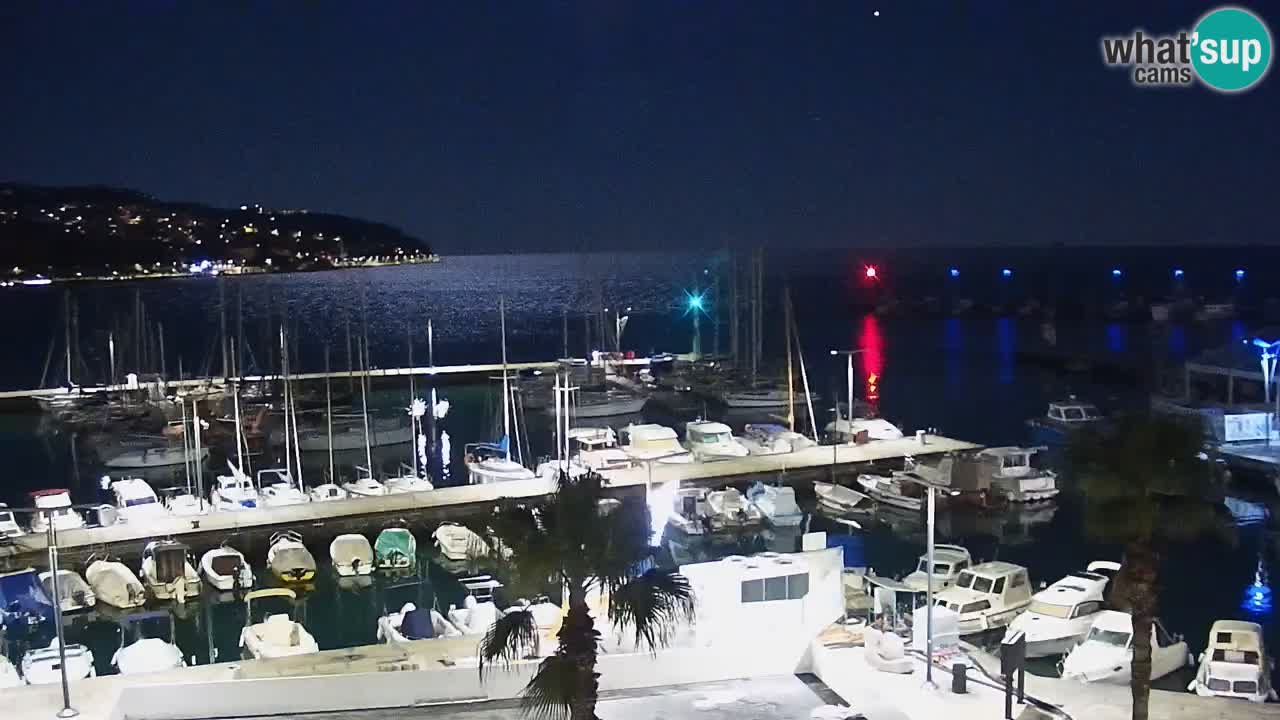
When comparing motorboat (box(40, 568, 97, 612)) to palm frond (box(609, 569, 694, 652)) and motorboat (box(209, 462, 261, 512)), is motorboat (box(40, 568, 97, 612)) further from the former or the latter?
palm frond (box(609, 569, 694, 652))

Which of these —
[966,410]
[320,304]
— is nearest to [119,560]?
[966,410]

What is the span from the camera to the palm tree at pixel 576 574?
1006cm

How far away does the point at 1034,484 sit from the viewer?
38.0 metres

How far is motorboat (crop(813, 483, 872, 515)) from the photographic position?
37.4 m

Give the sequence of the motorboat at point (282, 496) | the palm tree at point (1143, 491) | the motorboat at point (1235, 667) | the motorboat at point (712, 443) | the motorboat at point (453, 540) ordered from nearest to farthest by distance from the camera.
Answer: the palm tree at point (1143, 491)
the motorboat at point (1235, 667)
the motorboat at point (453, 540)
the motorboat at point (282, 496)
the motorboat at point (712, 443)

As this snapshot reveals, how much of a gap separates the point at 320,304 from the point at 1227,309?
12331cm

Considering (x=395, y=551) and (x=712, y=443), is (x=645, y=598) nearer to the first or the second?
(x=395, y=551)

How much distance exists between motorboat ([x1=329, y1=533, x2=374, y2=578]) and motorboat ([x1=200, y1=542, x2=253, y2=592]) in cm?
223

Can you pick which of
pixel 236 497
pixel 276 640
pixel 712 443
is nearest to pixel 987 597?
pixel 276 640

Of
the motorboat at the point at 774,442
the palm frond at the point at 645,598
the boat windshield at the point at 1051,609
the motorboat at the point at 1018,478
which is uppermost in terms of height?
the palm frond at the point at 645,598

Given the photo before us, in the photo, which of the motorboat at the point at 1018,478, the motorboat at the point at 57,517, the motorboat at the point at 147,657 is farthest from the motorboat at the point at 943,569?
the motorboat at the point at 57,517

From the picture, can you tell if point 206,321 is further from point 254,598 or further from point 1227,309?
point 254,598

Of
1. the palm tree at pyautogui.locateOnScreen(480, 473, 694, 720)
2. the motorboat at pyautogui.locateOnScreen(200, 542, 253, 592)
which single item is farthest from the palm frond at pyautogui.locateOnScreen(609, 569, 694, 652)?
the motorboat at pyautogui.locateOnScreen(200, 542, 253, 592)

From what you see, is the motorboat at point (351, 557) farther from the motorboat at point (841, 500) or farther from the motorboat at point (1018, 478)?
the motorboat at point (1018, 478)
